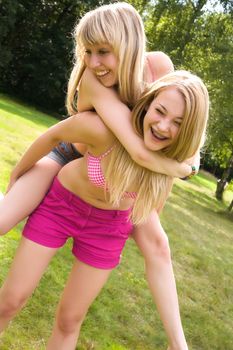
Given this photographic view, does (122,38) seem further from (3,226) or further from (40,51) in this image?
(40,51)

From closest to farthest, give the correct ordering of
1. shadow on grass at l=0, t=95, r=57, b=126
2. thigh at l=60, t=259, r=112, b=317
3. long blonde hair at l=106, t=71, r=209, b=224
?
long blonde hair at l=106, t=71, r=209, b=224
thigh at l=60, t=259, r=112, b=317
shadow on grass at l=0, t=95, r=57, b=126

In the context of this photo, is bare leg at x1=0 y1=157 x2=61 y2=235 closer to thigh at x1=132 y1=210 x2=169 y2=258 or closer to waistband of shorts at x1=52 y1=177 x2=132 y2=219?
waistband of shorts at x1=52 y1=177 x2=132 y2=219

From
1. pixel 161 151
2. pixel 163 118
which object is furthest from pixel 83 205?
pixel 163 118

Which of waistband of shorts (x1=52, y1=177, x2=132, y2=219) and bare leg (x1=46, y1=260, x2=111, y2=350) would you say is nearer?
waistband of shorts (x1=52, y1=177, x2=132, y2=219)

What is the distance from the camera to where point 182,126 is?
226cm

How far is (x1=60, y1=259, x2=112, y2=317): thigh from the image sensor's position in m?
2.61

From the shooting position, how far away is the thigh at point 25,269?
8.04ft

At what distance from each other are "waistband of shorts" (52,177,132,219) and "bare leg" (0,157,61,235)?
7cm

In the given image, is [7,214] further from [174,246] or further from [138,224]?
[174,246]

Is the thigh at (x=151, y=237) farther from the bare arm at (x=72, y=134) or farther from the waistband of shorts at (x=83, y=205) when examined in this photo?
the bare arm at (x=72, y=134)

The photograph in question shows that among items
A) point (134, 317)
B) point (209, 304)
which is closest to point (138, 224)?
point (134, 317)

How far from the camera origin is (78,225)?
2537 millimetres

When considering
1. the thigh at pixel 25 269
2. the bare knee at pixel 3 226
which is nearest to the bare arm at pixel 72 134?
the bare knee at pixel 3 226

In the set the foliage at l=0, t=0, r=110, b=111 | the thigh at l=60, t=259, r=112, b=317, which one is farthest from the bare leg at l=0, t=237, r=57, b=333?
the foliage at l=0, t=0, r=110, b=111
